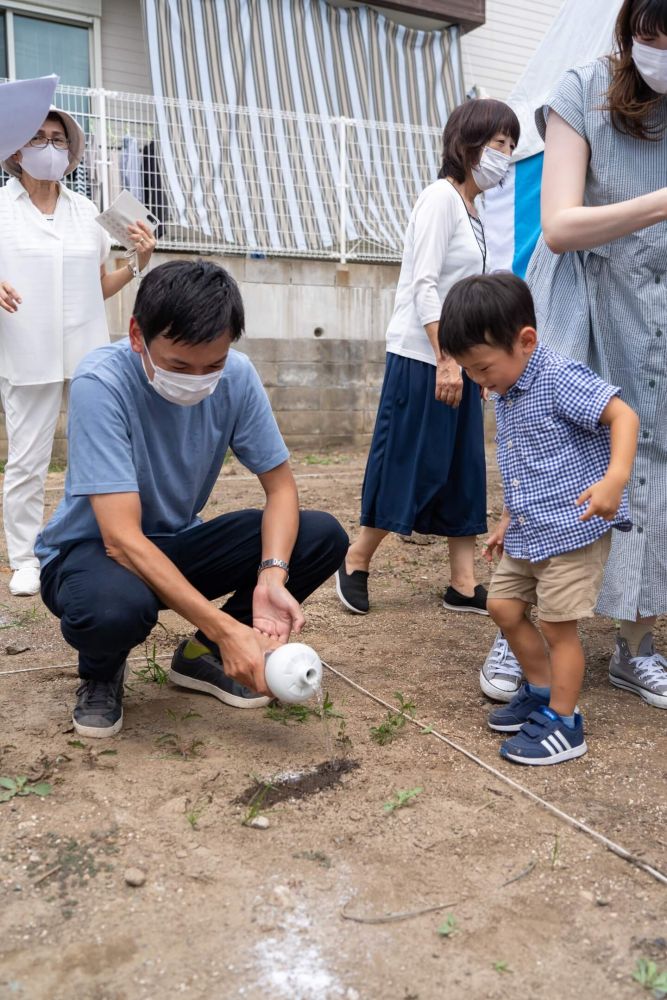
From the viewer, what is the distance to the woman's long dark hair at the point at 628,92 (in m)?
2.27

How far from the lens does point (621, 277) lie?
2525 millimetres

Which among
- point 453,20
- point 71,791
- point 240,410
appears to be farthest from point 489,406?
point 71,791

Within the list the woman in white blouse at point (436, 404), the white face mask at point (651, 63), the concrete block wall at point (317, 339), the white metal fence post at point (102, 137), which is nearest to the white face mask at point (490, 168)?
the woman in white blouse at point (436, 404)

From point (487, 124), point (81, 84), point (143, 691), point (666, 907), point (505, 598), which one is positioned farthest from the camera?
point (81, 84)

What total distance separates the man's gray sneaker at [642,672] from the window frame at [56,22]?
7502mm

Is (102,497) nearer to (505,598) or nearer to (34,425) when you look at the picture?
(505,598)

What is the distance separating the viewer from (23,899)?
1.63 metres

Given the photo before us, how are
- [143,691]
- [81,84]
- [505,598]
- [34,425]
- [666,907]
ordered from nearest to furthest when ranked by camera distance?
[666,907] < [505,598] < [143,691] < [34,425] < [81,84]

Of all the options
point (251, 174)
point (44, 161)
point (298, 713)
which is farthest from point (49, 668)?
point (251, 174)

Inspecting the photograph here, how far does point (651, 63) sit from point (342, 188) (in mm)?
6088

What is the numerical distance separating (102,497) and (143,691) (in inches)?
30.1

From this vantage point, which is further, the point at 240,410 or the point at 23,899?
the point at 240,410

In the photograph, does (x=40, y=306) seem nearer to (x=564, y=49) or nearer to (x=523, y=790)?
(x=523, y=790)

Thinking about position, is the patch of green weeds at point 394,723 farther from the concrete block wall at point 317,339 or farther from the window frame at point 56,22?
the window frame at point 56,22
